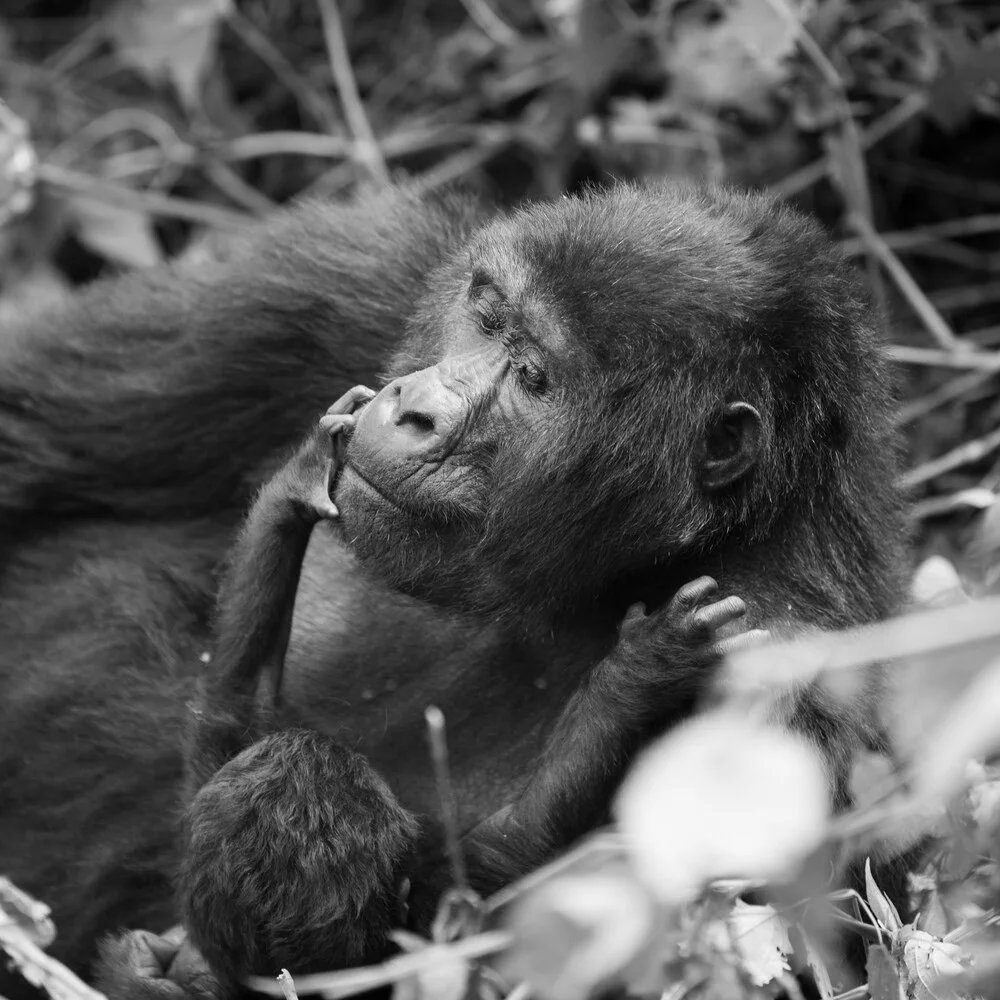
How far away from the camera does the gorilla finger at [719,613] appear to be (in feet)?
7.96

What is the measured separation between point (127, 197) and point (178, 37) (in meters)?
0.58

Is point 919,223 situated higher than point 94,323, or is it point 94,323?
point 94,323

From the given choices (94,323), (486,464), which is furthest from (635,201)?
(94,323)

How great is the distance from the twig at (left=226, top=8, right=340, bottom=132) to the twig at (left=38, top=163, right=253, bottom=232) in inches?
23.8

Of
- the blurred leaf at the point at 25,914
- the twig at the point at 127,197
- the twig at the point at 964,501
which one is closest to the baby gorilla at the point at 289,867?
the blurred leaf at the point at 25,914

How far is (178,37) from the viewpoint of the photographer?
4965mm

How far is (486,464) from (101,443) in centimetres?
121

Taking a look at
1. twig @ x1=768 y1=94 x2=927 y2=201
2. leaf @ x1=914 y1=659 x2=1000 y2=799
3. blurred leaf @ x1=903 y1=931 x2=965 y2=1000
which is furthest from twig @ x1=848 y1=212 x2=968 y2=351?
leaf @ x1=914 y1=659 x2=1000 y2=799

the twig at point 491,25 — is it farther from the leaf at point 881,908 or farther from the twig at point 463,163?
the leaf at point 881,908

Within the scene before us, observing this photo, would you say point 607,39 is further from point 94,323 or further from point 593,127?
point 94,323

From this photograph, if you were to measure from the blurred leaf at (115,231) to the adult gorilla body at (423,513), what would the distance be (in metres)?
1.48

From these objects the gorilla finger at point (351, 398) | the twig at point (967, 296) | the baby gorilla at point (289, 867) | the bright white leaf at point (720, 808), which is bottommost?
the twig at point (967, 296)

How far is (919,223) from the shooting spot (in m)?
5.26

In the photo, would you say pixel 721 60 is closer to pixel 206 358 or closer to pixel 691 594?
pixel 206 358
